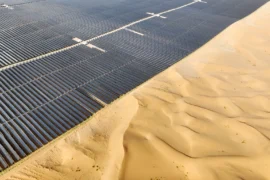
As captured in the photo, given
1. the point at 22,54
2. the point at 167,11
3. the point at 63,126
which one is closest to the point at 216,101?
the point at 63,126

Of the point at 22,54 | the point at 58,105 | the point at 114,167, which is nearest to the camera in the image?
the point at 114,167

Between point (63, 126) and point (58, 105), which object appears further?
point (58, 105)

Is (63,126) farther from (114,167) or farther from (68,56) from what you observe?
(68,56)

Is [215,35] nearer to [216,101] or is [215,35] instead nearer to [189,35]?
[189,35]

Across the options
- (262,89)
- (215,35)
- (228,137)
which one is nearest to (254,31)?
(215,35)

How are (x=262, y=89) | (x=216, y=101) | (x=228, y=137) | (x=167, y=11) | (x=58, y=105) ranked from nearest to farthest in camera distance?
(x=228, y=137) < (x=58, y=105) < (x=216, y=101) < (x=262, y=89) < (x=167, y=11)

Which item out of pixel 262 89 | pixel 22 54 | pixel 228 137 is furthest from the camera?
pixel 22 54
